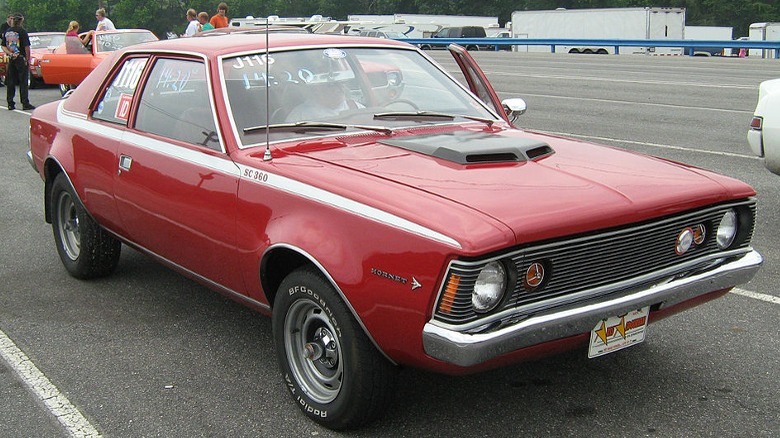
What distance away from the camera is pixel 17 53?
55.0 feet

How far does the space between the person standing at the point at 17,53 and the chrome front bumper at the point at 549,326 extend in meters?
15.6

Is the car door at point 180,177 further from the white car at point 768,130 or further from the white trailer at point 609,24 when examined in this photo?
the white trailer at point 609,24

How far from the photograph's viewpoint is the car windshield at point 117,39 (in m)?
18.0

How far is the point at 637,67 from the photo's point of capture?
73.2 ft

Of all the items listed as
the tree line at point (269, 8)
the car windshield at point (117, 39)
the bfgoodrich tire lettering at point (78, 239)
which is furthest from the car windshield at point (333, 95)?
the tree line at point (269, 8)

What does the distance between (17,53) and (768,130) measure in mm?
14151

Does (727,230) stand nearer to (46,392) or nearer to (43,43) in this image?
(46,392)

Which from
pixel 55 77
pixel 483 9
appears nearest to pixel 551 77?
pixel 55 77

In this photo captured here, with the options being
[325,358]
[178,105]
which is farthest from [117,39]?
[325,358]

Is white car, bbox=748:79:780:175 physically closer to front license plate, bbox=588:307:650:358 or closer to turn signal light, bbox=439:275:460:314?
front license plate, bbox=588:307:650:358

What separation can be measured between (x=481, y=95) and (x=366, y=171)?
2082 millimetres

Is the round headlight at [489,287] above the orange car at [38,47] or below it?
below

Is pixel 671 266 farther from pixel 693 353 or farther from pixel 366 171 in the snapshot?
pixel 366 171

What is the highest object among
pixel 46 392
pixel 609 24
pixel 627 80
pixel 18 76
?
pixel 609 24
